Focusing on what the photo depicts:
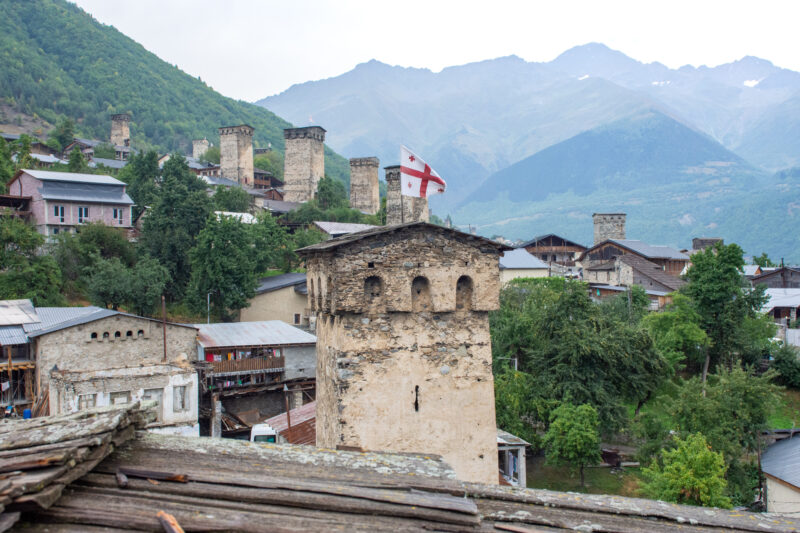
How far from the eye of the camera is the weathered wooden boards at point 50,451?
380cm

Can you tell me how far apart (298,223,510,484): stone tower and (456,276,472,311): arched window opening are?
2 centimetres

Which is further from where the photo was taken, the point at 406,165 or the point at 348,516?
the point at 406,165

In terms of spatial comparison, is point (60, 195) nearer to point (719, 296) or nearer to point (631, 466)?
point (631, 466)

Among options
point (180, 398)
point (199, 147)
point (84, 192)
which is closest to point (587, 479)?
point (180, 398)

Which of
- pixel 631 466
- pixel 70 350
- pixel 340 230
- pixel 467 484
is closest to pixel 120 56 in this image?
pixel 340 230

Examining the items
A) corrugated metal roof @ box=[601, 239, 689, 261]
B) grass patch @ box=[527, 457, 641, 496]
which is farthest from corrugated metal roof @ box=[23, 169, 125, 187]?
corrugated metal roof @ box=[601, 239, 689, 261]

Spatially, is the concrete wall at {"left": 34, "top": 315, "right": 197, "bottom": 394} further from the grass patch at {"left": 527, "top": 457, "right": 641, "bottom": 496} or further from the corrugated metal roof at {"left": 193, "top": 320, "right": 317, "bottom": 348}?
the grass patch at {"left": 527, "top": 457, "right": 641, "bottom": 496}

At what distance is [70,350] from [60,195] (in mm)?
20308

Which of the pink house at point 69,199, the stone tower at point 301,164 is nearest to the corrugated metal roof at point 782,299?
the pink house at point 69,199

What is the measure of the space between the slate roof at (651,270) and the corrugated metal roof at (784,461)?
96.6 ft

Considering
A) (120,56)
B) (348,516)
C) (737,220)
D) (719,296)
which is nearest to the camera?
(348,516)

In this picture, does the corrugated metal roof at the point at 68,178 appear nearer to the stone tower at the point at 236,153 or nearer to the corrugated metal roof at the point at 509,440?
the stone tower at the point at 236,153

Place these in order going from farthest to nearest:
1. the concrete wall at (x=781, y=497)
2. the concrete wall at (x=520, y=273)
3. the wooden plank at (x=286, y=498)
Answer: the concrete wall at (x=520, y=273)
the concrete wall at (x=781, y=497)
the wooden plank at (x=286, y=498)

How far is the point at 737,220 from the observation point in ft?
512
